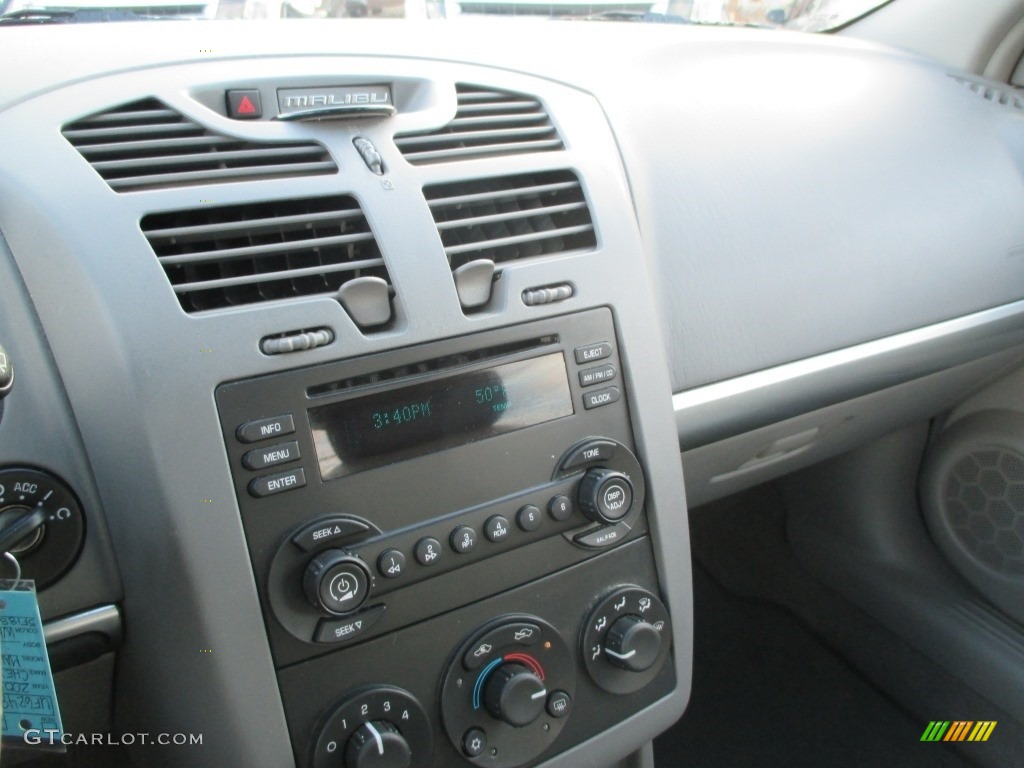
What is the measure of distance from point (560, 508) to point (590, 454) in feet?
0.23

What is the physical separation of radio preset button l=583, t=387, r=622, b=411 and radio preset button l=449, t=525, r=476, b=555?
20cm

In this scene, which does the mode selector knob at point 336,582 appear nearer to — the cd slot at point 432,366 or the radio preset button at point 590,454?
the cd slot at point 432,366

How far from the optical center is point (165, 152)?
2.76 feet

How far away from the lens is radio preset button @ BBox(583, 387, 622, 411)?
3.27 ft

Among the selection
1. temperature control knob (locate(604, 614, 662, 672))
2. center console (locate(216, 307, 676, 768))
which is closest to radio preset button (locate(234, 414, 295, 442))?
center console (locate(216, 307, 676, 768))

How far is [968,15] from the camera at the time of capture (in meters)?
1.82

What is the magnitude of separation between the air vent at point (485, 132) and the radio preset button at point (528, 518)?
0.38 meters

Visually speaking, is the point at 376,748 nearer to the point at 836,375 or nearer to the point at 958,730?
the point at 836,375

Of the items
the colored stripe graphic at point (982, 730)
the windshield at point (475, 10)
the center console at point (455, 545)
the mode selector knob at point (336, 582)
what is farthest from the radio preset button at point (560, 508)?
the colored stripe graphic at point (982, 730)

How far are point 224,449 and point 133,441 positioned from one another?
0.24 feet

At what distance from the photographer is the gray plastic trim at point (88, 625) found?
0.78 m

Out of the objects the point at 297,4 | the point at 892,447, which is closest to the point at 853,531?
the point at 892,447

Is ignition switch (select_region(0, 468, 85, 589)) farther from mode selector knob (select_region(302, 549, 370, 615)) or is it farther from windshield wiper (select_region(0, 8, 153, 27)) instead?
windshield wiper (select_region(0, 8, 153, 27))

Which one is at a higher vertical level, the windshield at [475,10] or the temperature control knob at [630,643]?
the windshield at [475,10]
